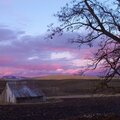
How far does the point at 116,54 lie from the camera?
24.4 meters

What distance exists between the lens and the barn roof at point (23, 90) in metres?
63.3

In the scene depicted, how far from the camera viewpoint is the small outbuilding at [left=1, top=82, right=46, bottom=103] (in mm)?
63000

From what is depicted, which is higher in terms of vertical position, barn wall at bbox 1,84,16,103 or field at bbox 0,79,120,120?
barn wall at bbox 1,84,16,103

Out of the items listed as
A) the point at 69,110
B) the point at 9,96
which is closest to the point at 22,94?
the point at 9,96

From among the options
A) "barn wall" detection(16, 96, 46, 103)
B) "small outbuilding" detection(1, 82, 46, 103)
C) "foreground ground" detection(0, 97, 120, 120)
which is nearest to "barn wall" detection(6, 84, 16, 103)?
"small outbuilding" detection(1, 82, 46, 103)

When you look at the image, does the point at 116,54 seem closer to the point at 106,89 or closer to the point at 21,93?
the point at 106,89

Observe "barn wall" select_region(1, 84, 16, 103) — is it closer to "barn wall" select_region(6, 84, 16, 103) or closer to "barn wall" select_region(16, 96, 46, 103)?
"barn wall" select_region(6, 84, 16, 103)

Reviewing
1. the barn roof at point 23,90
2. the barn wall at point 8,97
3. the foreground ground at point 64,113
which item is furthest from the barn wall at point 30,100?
the foreground ground at point 64,113

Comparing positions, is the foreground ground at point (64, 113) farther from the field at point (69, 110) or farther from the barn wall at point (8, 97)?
the barn wall at point (8, 97)

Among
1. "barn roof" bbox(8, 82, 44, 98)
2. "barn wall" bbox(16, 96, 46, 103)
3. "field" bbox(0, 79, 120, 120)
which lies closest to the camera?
"field" bbox(0, 79, 120, 120)

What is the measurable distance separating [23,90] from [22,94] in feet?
2.42

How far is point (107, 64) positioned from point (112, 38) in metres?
1.47

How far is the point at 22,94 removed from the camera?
6356 cm

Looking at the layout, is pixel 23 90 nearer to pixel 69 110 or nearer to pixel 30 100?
pixel 30 100
